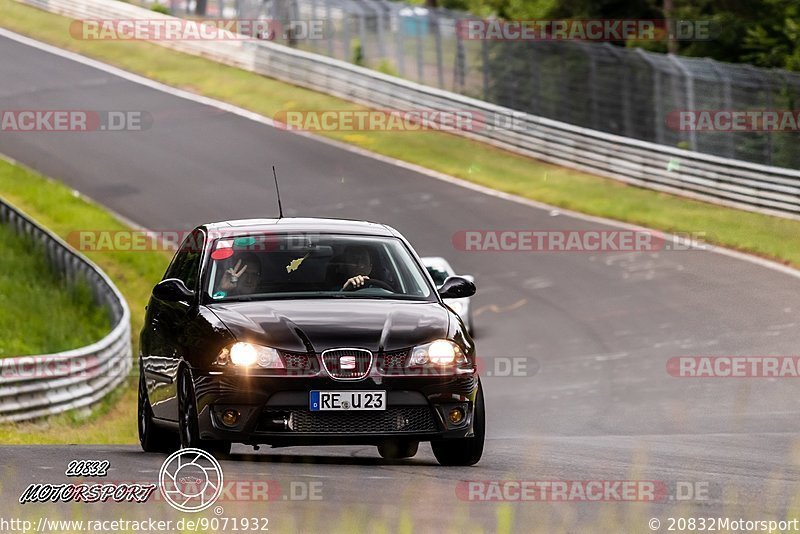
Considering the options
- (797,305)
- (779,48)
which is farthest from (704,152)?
(797,305)

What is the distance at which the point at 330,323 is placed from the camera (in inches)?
345

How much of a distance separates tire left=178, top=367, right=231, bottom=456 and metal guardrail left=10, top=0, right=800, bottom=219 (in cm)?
2194

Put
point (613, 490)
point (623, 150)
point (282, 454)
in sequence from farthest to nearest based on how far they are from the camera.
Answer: point (623, 150) → point (282, 454) → point (613, 490)

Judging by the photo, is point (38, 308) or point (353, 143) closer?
point (38, 308)

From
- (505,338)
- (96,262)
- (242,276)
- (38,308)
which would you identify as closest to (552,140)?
(96,262)

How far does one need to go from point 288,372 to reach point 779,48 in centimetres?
3348

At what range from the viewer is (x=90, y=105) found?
131ft

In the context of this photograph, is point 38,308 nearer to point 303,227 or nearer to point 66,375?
point 66,375

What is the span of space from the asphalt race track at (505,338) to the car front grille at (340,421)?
266 mm

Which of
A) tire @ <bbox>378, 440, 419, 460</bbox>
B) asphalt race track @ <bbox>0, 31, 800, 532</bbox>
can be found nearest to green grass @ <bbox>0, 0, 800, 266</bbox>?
asphalt race track @ <bbox>0, 31, 800, 532</bbox>

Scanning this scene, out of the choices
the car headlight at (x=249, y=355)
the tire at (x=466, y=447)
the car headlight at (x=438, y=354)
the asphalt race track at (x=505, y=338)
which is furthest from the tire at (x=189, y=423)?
the tire at (x=466, y=447)

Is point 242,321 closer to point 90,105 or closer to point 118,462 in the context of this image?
point 118,462

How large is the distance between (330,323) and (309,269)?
103cm

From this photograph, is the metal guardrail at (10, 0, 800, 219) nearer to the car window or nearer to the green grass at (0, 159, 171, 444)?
the green grass at (0, 159, 171, 444)
